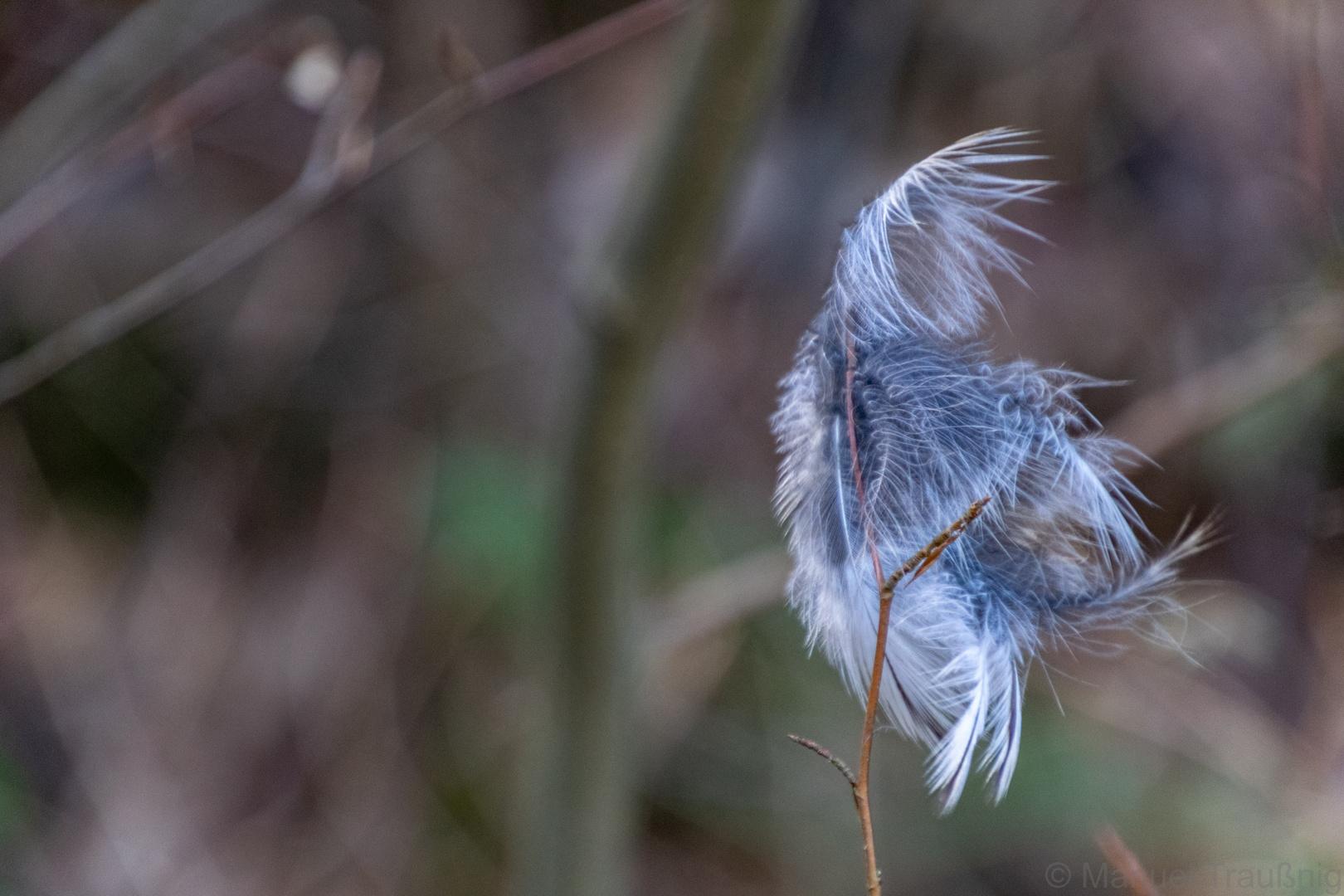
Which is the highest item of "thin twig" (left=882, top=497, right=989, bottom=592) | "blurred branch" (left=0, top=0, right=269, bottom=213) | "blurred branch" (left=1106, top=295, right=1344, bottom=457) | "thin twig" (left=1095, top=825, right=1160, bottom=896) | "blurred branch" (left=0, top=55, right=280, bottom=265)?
"blurred branch" (left=0, top=0, right=269, bottom=213)

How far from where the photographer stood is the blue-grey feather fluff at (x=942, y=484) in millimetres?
543

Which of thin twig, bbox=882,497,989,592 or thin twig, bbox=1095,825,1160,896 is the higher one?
thin twig, bbox=882,497,989,592

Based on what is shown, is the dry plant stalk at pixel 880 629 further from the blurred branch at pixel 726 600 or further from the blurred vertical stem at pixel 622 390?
the blurred branch at pixel 726 600

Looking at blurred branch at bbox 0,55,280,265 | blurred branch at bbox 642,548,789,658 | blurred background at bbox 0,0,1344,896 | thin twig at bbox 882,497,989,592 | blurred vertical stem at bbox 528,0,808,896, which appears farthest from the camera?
blurred background at bbox 0,0,1344,896

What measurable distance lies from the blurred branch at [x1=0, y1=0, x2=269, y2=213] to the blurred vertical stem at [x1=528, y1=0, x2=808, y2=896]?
76cm

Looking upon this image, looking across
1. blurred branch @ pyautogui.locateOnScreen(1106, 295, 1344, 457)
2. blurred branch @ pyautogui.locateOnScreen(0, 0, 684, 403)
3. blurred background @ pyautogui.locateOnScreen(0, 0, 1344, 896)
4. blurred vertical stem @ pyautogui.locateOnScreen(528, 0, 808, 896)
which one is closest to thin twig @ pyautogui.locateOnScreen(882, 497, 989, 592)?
blurred vertical stem @ pyautogui.locateOnScreen(528, 0, 808, 896)

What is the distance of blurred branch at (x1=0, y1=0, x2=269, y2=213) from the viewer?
1.30 metres

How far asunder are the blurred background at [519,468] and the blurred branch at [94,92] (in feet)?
0.99

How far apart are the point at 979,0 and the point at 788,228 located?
1.92 feet

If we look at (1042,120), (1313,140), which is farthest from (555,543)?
(1042,120)

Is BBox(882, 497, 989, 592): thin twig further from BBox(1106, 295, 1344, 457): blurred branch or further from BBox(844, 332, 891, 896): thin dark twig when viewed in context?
BBox(1106, 295, 1344, 457): blurred branch

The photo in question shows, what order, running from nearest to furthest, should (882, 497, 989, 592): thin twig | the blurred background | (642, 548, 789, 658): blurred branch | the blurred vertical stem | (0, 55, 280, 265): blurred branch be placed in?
(882, 497, 989, 592): thin twig < the blurred vertical stem < (0, 55, 280, 265): blurred branch < (642, 548, 789, 658): blurred branch < the blurred background

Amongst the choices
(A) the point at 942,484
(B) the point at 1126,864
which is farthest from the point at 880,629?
(B) the point at 1126,864

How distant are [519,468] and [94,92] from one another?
1.01 m
